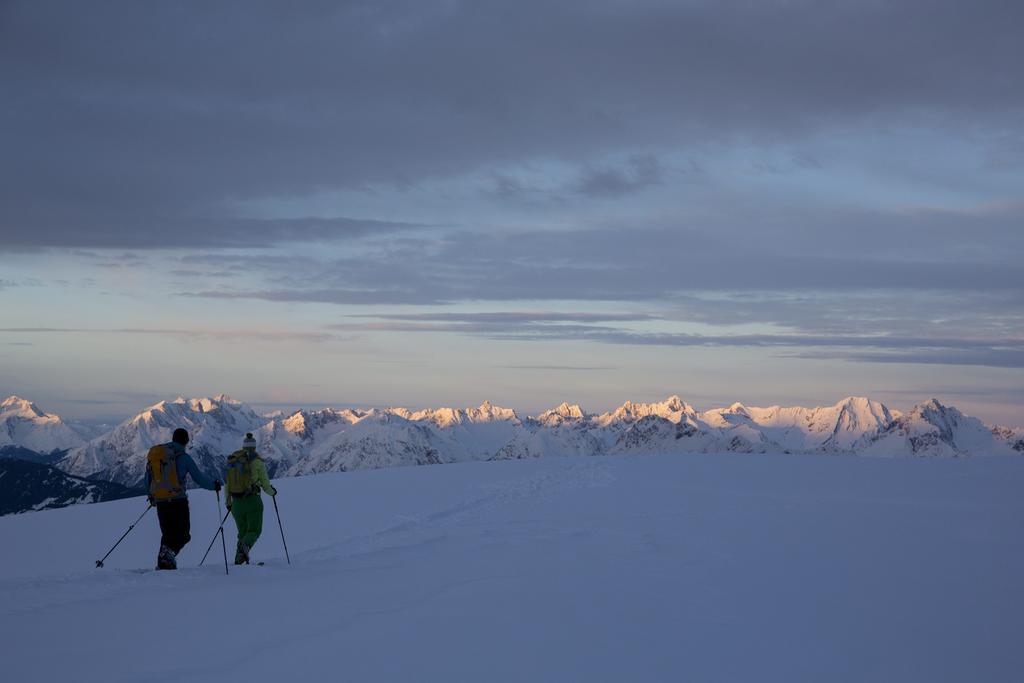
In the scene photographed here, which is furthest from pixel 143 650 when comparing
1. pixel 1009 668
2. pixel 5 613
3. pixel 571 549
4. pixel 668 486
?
pixel 668 486

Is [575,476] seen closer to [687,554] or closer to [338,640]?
[687,554]

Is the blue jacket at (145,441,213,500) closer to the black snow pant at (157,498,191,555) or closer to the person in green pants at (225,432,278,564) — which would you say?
the black snow pant at (157,498,191,555)

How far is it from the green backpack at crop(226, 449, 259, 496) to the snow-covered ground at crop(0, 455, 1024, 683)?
130 centimetres

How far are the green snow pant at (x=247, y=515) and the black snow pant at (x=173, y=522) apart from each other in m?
1.01

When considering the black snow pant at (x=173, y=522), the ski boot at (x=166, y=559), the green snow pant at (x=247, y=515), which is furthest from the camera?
the green snow pant at (x=247, y=515)

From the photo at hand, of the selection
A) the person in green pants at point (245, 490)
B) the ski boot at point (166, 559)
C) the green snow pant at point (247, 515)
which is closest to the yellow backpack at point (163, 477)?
the ski boot at point (166, 559)

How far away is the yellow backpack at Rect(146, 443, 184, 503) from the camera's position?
13.0 m

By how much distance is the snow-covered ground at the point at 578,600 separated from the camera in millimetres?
7777

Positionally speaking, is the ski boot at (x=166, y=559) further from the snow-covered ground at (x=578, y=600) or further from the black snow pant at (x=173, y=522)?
the snow-covered ground at (x=578, y=600)

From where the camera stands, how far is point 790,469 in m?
26.1

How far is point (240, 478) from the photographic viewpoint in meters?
14.1

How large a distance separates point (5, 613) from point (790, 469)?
22.2 meters

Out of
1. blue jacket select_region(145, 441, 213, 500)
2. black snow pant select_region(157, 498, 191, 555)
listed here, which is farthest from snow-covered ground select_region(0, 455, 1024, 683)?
blue jacket select_region(145, 441, 213, 500)

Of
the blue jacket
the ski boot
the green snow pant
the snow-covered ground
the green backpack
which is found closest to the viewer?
the snow-covered ground
